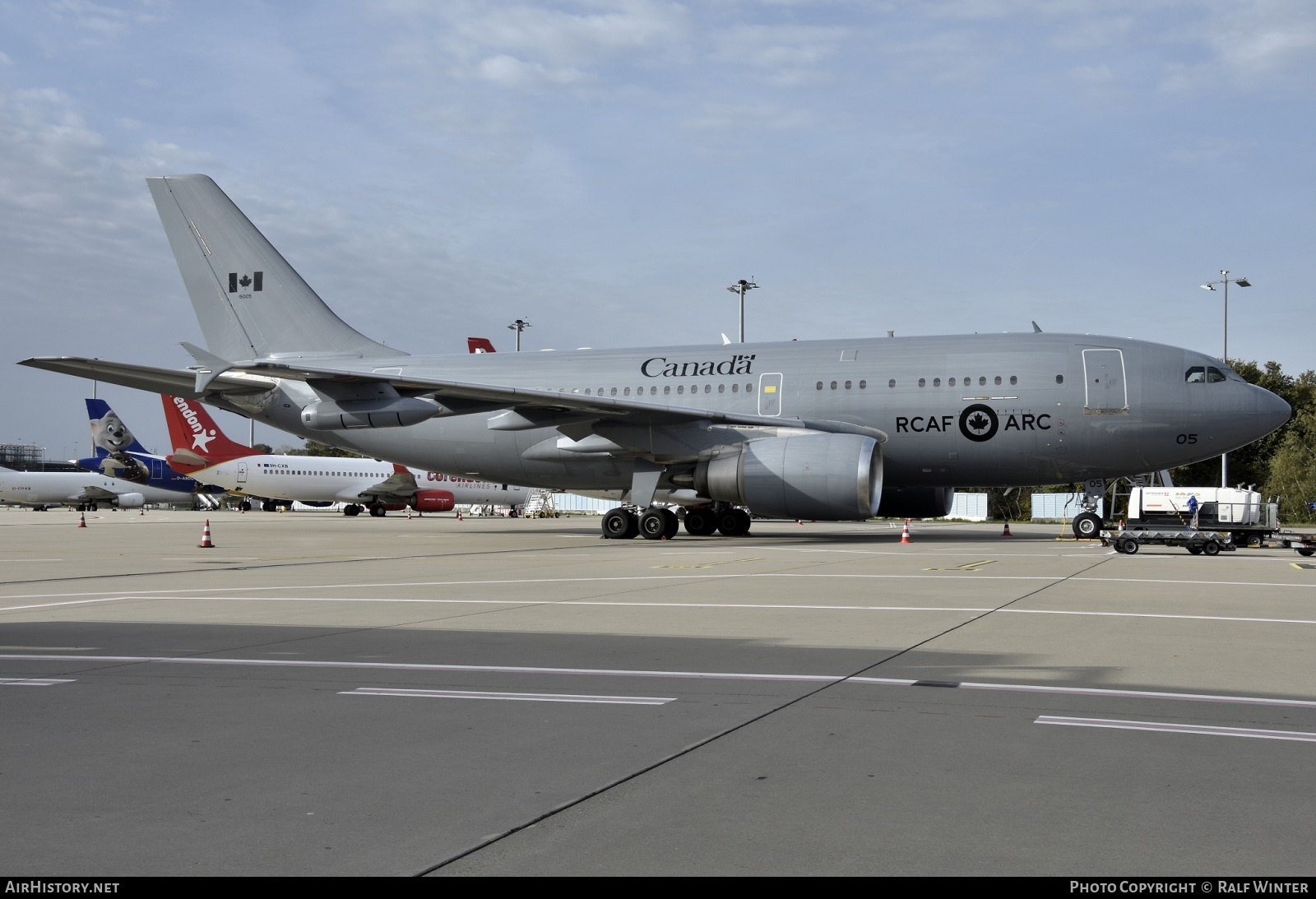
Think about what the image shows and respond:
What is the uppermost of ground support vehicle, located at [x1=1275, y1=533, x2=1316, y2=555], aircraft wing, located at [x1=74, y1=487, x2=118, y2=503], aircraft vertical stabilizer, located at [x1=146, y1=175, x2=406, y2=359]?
aircraft vertical stabilizer, located at [x1=146, y1=175, x2=406, y2=359]

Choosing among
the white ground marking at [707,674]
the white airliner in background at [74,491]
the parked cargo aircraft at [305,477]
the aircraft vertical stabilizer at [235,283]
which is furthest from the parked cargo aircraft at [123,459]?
the white ground marking at [707,674]

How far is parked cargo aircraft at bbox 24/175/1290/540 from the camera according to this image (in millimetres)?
20312

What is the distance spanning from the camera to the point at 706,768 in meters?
4.12

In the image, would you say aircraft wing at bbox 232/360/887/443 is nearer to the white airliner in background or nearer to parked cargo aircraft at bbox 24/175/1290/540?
parked cargo aircraft at bbox 24/175/1290/540

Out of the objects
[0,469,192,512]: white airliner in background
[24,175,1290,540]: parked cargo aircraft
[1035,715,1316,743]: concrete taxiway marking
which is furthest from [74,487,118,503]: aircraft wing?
[1035,715,1316,743]: concrete taxiway marking

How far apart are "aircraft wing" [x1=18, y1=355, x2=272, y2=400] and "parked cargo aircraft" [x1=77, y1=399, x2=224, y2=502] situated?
45258 mm

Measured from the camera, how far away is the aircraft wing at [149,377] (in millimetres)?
20047

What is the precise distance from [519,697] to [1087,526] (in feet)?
66.0

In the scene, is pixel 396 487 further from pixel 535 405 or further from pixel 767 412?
pixel 767 412

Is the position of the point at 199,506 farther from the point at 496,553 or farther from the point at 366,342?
the point at 496,553

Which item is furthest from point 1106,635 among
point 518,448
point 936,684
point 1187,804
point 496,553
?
point 518,448

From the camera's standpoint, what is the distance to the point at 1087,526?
23.0m

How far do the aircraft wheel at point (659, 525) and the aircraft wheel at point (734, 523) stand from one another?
2191mm

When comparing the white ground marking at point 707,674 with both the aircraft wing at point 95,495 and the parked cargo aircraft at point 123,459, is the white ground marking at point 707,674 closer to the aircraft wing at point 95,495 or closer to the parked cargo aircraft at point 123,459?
the parked cargo aircraft at point 123,459
